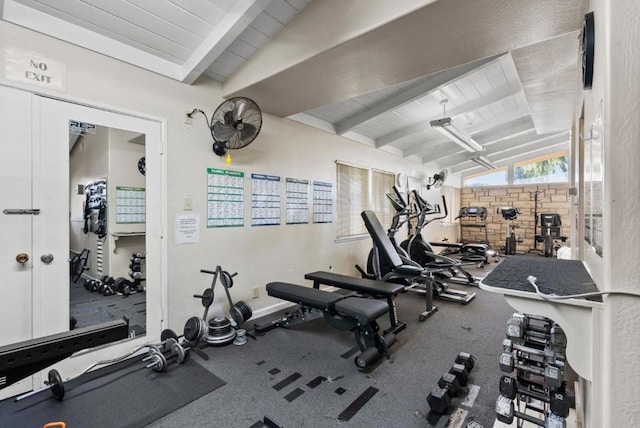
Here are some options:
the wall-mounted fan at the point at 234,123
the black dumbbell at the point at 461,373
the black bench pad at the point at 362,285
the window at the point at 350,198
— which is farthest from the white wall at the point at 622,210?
the window at the point at 350,198

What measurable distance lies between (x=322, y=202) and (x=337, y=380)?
2529 mm

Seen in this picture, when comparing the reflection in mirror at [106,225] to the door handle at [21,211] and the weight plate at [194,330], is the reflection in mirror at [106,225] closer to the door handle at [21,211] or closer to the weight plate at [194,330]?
the door handle at [21,211]

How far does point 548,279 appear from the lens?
1230 millimetres

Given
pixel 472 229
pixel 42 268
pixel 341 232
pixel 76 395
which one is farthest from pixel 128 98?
pixel 472 229

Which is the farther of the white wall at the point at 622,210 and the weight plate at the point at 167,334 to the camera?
the weight plate at the point at 167,334

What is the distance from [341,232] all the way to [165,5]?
11.3 feet

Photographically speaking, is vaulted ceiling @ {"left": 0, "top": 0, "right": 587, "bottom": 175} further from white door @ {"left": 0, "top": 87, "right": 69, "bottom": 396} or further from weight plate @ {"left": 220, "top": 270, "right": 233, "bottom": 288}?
weight plate @ {"left": 220, "top": 270, "right": 233, "bottom": 288}

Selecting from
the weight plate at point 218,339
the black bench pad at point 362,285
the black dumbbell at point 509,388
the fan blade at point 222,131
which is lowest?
the weight plate at point 218,339

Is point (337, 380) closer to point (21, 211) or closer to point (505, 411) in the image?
point (505, 411)

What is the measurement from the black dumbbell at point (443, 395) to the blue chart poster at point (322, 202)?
2.58 meters

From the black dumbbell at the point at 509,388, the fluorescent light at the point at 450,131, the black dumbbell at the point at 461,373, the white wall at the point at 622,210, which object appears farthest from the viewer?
the fluorescent light at the point at 450,131

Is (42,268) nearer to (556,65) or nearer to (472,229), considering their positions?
(556,65)

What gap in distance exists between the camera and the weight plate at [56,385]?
1.81m

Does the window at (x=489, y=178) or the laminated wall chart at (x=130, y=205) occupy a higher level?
the window at (x=489, y=178)
